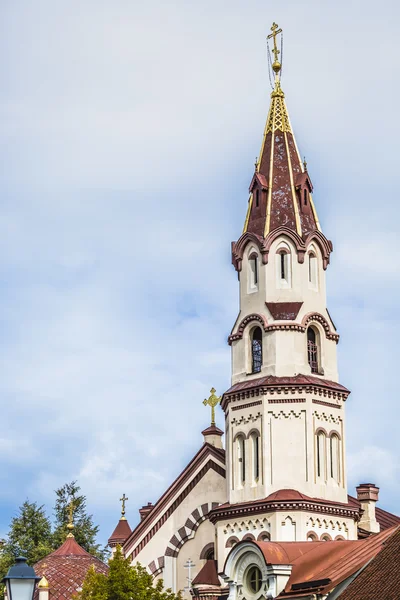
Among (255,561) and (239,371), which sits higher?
(239,371)

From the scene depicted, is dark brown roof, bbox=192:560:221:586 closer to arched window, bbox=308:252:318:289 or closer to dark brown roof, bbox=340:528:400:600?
dark brown roof, bbox=340:528:400:600

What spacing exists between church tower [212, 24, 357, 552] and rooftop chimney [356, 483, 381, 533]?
495cm

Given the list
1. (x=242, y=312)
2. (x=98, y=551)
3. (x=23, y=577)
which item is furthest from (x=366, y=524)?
(x=23, y=577)

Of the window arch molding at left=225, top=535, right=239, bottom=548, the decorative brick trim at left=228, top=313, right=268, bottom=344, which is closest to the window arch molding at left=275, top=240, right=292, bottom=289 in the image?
the decorative brick trim at left=228, top=313, right=268, bottom=344

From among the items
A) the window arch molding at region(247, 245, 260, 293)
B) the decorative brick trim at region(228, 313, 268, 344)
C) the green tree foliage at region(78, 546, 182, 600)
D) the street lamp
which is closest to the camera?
the street lamp

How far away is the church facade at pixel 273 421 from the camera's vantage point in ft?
165

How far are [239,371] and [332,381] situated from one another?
3827 millimetres

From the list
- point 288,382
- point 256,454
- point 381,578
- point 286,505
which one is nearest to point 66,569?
point 256,454

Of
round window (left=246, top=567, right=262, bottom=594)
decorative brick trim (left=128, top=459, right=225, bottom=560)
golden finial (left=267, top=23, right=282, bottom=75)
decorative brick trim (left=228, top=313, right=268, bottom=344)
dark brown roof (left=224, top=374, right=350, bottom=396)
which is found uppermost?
golden finial (left=267, top=23, right=282, bottom=75)

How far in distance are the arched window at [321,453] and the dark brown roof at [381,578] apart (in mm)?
11056

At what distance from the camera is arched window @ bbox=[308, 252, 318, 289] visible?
177 ft

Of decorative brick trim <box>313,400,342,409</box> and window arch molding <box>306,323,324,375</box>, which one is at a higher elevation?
window arch molding <box>306,323,324,375</box>

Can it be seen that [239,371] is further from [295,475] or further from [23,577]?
[23,577]

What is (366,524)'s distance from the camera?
184 feet
